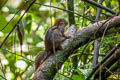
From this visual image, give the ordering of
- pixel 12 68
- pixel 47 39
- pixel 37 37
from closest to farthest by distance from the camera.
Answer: pixel 47 39 < pixel 12 68 < pixel 37 37

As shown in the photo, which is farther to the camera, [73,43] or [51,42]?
[51,42]

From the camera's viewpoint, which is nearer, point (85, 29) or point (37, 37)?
point (85, 29)

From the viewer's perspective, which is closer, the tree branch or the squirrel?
the tree branch

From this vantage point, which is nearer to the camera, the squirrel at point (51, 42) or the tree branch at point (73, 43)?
the tree branch at point (73, 43)

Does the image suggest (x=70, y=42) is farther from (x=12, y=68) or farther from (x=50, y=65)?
(x=12, y=68)

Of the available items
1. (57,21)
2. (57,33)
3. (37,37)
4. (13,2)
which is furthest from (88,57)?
(13,2)

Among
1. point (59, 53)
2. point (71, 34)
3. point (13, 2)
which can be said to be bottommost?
point (59, 53)

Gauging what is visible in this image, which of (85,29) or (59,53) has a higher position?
(85,29)

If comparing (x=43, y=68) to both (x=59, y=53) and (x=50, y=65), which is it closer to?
(x=50, y=65)

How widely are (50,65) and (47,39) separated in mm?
877

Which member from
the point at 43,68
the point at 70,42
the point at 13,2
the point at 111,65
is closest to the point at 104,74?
the point at 111,65

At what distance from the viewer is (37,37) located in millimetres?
4227

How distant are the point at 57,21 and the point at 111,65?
1.69 meters

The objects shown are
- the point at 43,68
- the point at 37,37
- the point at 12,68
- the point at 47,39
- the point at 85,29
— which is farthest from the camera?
the point at 37,37
